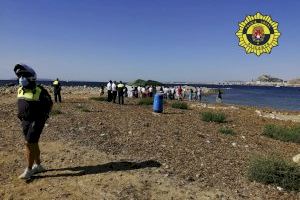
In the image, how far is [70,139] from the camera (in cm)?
1163

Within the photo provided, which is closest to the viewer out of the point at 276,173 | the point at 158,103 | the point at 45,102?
the point at 45,102

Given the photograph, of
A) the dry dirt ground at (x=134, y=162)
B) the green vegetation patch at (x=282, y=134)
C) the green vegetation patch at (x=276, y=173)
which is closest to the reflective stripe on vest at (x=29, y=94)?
the dry dirt ground at (x=134, y=162)

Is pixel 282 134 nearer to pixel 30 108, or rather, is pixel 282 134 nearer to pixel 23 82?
pixel 30 108

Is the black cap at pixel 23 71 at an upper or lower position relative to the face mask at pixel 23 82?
upper

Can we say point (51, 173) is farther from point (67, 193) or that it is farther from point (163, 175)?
point (163, 175)

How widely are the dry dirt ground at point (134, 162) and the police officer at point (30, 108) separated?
20.3 inches

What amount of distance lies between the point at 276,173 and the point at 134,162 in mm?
3158

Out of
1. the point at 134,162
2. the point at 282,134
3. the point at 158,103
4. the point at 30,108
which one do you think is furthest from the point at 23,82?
the point at 158,103

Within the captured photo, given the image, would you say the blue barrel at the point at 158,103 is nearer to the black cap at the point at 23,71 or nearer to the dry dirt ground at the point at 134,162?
the dry dirt ground at the point at 134,162

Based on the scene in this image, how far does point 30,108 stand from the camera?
7.95 meters

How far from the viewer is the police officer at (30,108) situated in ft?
26.1

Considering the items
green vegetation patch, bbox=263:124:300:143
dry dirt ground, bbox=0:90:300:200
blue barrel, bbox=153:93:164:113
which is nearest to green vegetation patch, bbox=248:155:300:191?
dry dirt ground, bbox=0:90:300:200

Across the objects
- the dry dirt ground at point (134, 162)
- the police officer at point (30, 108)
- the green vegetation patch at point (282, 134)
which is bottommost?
the green vegetation patch at point (282, 134)

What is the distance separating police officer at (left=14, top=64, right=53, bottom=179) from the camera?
7.94m
